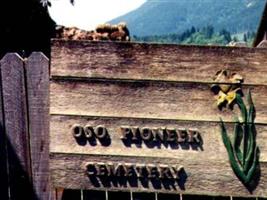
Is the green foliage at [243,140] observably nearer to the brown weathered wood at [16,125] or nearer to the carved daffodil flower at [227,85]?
the carved daffodil flower at [227,85]

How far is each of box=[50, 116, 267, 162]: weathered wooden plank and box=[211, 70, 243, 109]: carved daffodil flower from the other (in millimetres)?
164

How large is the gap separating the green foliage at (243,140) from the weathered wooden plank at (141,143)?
4cm

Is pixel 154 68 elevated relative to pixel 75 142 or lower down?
elevated

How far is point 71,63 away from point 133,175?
919 millimetres

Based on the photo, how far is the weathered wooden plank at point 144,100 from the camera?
4.44 metres

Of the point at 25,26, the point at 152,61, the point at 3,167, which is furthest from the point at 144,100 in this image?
the point at 25,26

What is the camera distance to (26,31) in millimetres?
12109

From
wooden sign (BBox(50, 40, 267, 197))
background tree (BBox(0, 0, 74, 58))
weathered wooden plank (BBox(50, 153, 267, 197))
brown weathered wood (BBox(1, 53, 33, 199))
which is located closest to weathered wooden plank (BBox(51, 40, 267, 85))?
wooden sign (BBox(50, 40, 267, 197))

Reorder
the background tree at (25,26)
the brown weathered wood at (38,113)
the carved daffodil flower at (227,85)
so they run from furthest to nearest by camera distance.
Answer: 1. the background tree at (25,26)
2. the brown weathered wood at (38,113)
3. the carved daffodil flower at (227,85)

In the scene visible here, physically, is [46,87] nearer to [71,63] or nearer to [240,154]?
[71,63]

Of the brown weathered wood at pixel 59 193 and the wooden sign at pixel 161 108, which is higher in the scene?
the wooden sign at pixel 161 108

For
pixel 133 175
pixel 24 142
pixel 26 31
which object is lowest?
pixel 133 175

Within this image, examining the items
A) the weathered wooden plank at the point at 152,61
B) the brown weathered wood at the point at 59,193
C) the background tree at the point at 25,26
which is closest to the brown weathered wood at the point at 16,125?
the brown weathered wood at the point at 59,193

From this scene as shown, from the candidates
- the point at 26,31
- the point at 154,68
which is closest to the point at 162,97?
the point at 154,68
